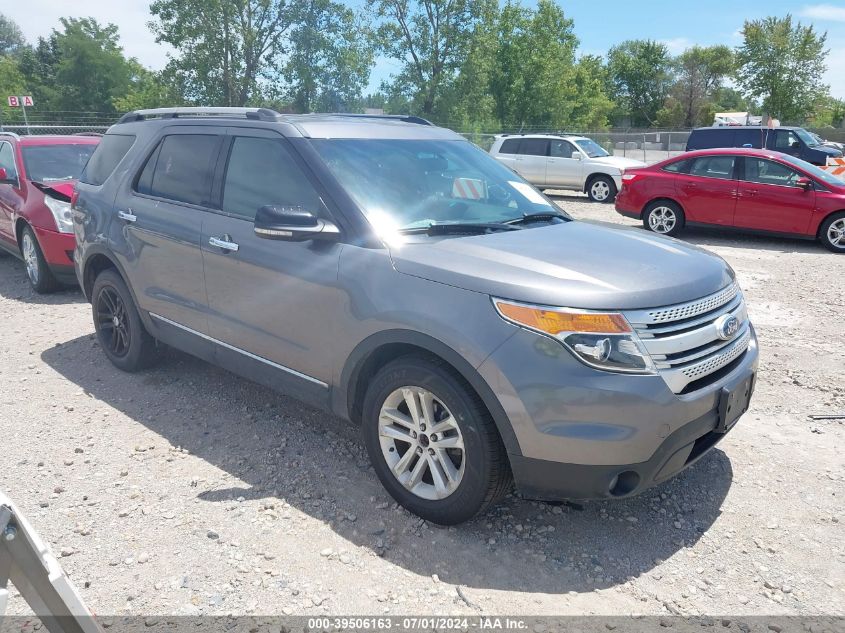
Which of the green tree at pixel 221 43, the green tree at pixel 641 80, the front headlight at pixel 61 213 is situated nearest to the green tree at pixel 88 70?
the green tree at pixel 221 43

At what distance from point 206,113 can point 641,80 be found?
286ft

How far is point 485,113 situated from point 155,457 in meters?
35.8

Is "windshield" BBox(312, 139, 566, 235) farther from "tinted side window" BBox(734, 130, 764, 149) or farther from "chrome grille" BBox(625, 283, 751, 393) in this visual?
"tinted side window" BBox(734, 130, 764, 149)

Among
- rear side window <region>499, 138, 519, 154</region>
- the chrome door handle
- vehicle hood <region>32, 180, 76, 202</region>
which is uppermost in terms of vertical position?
rear side window <region>499, 138, 519, 154</region>

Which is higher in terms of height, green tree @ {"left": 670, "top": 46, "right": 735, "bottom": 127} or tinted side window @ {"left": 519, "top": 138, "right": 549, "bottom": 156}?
green tree @ {"left": 670, "top": 46, "right": 735, "bottom": 127}

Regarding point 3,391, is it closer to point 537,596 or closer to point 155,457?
point 155,457

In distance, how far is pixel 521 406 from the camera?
2.65 meters

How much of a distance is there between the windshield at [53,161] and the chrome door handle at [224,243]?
5.10m

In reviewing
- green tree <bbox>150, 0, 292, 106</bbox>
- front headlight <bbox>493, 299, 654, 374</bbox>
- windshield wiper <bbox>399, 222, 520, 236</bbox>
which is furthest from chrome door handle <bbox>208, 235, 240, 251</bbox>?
green tree <bbox>150, 0, 292, 106</bbox>

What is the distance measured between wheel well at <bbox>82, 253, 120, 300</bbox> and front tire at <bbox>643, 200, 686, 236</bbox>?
9106mm

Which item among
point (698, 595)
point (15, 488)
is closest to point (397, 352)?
point (698, 595)

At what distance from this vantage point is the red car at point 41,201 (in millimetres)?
7168

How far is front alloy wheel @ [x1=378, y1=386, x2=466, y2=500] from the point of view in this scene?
2967 mm

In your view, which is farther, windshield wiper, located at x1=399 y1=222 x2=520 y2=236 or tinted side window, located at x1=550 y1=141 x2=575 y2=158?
tinted side window, located at x1=550 y1=141 x2=575 y2=158
